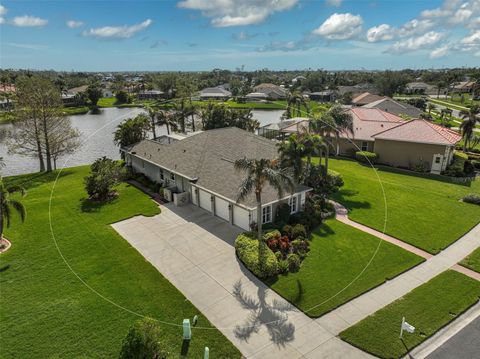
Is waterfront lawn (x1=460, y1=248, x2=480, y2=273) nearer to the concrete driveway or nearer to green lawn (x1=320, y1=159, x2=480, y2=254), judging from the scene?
green lawn (x1=320, y1=159, x2=480, y2=254)

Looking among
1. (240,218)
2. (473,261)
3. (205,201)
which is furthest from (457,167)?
(205,201)

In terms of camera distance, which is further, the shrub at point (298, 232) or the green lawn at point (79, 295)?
the shrub at point (298, 232)

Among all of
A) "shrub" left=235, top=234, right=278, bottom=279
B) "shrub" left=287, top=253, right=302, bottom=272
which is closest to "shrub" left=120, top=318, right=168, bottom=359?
"shrub" left=235, top=234, right=278, bottom=279

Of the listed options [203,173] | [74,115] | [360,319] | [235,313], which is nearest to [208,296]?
[235,313]

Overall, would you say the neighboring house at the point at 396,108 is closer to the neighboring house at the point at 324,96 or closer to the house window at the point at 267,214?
the neighboring house at the point at 324,96

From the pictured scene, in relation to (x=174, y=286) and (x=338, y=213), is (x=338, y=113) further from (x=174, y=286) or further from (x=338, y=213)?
(x=174, y=286)

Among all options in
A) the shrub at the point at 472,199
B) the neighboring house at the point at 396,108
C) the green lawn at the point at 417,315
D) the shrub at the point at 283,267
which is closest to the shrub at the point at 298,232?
the shrub at the point at 283,267
